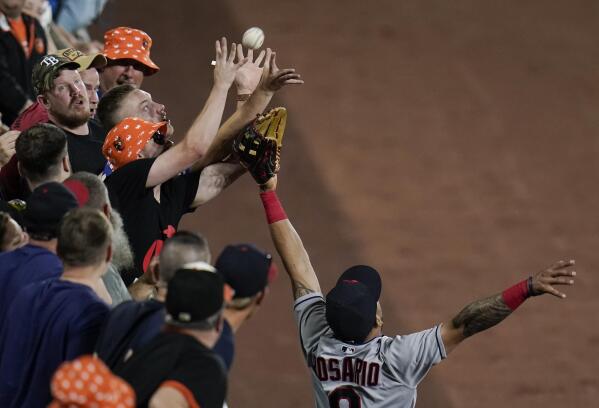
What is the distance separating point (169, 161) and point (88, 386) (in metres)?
1.89

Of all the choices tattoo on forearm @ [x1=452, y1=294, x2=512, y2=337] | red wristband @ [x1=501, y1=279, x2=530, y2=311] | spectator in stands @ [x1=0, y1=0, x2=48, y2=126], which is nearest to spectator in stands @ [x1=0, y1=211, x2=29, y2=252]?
tattoo on forearm @ [x1=452, y1=294, x2=512, y2=337]

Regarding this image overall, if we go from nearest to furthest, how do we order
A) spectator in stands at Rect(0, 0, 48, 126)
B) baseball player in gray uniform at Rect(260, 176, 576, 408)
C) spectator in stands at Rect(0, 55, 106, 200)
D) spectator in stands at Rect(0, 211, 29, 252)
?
spectator in stands at Rect(0, 211, 29, 252), baseball player in gray uniform at Rect(260, 176, 576, 408), spectator in stands at Rect(0, 55, 106, 200), spectator in stands at Rect(0, 0, 48, 126)

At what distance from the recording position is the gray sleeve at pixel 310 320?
476 centimetres

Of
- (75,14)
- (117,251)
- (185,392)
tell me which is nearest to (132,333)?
(185,392)

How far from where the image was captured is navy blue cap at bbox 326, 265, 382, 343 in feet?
14.7

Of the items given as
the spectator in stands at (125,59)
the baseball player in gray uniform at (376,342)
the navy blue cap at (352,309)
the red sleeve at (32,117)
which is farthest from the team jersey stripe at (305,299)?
the spectator in stands at (125,59)

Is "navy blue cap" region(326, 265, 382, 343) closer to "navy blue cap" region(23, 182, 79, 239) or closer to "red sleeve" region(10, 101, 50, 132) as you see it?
"navy blue cap" region(23, 182, 79, 239)

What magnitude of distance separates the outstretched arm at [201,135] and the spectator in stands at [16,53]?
2993 mm

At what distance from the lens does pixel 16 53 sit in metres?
7.75

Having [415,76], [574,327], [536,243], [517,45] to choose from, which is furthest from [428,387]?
[517,45]

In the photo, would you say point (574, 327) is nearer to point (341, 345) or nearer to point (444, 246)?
point (444, 246)

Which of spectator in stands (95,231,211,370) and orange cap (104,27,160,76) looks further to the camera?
orange cap (104,27,160,76)

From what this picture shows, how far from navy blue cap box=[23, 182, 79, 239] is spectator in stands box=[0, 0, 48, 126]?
12.3ft

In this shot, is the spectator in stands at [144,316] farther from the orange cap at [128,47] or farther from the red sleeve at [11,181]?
the orange cap at [128,47]
